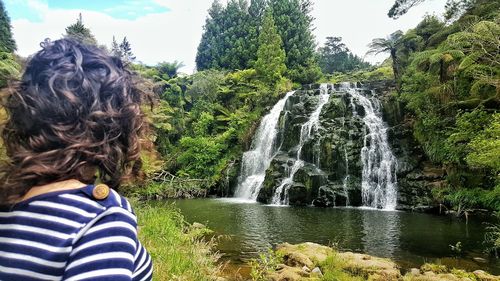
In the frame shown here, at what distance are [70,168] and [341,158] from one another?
18539 mm

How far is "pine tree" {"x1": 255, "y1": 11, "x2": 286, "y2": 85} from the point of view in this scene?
101 ft

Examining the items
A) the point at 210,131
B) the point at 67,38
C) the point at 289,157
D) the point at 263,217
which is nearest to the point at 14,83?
the point at 67,38

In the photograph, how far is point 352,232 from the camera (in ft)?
34.7

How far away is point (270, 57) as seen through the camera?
31.1 meters

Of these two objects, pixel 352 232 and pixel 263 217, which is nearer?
pixel 352 232

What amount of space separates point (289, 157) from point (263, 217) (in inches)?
291

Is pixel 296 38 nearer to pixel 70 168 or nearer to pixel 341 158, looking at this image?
pixel 341 158

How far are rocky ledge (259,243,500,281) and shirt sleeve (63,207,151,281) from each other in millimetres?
5662

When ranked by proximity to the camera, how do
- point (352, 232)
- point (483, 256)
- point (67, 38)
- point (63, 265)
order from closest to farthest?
point (63, 265), point (67, 38), point (483, 256), point (352, 232)

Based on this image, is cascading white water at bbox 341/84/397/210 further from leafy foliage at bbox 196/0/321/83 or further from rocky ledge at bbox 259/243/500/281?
leafy foliage at bbox 196/0/321/83

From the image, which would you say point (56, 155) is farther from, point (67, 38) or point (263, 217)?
point (263, 217)

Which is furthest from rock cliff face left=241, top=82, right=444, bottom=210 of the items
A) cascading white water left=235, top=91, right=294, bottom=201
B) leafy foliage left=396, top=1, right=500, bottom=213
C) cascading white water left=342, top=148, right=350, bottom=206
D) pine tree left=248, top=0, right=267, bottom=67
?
pine tree left=248, top=0, right=267, bottom=67

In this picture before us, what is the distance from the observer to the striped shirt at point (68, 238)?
80 cm

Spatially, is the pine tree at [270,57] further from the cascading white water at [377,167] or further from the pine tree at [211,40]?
the cascading white water at [377,167]
